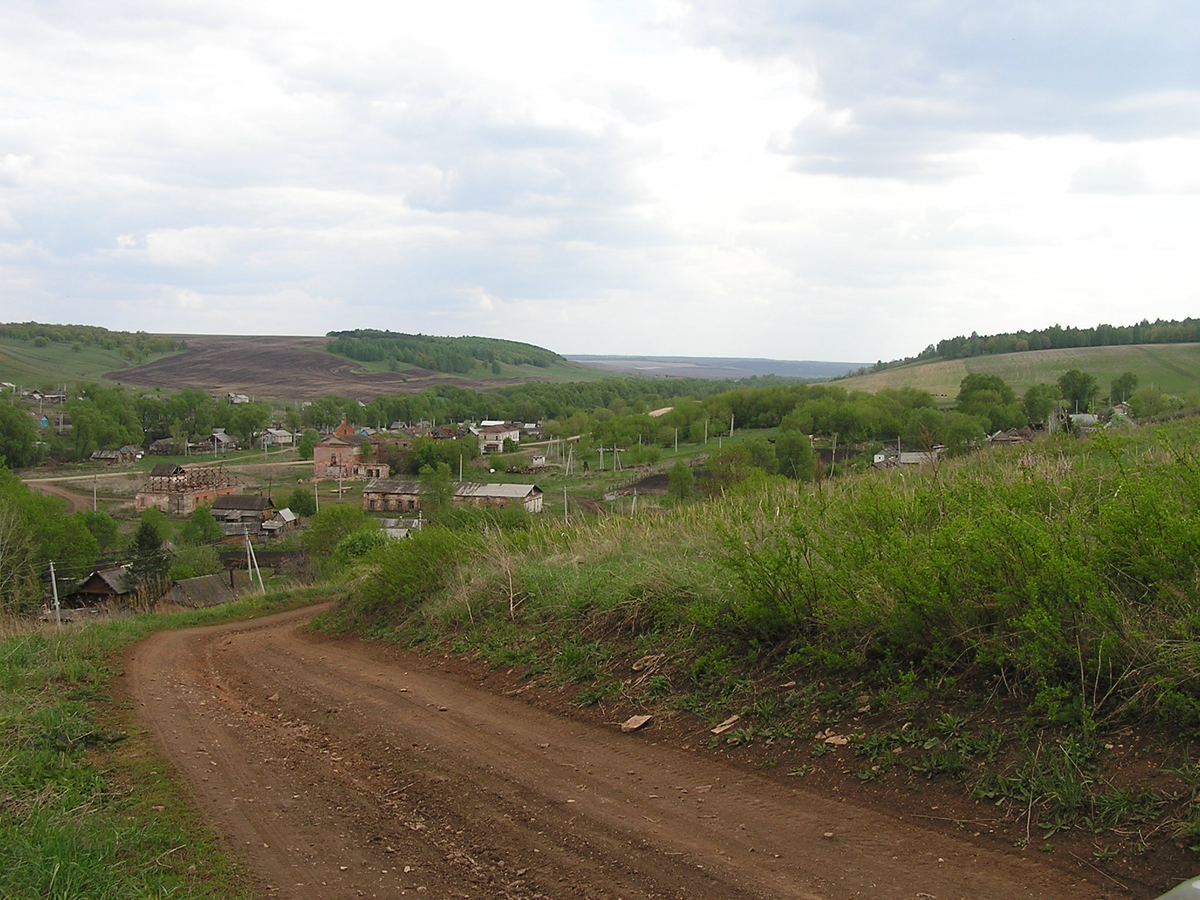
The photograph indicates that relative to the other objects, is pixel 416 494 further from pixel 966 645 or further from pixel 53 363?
pixel 53 363

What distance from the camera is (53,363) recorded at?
6004 inches

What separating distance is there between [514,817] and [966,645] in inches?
108

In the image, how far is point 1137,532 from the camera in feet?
14.8

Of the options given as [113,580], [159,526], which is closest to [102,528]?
[159,526]

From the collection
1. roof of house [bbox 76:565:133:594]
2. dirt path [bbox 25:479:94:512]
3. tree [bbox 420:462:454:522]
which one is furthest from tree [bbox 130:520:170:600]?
tree [bbox 420:462:454:522]

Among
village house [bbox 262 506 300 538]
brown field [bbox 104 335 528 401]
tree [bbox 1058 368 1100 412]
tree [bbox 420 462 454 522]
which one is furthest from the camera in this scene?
brown field [bbox 104 335 528 401]

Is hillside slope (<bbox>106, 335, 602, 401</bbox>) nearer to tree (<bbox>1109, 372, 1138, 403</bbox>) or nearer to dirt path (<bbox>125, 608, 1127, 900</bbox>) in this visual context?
tree (<bbox>1109, 372, 1138, 403</bbox>)

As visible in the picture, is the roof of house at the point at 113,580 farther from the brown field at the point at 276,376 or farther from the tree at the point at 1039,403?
the brown field at the point at 276,376

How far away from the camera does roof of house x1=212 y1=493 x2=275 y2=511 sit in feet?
193

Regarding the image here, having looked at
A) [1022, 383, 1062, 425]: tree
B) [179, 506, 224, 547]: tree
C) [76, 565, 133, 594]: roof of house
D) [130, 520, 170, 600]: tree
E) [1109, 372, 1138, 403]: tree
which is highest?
[1109, 372, 1138, 403]: tree

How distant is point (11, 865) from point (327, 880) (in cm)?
142

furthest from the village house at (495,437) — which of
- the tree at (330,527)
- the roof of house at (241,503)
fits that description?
the tree at (330,527)

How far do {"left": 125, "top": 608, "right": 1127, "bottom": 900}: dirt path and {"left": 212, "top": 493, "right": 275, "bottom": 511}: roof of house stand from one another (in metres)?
55.2

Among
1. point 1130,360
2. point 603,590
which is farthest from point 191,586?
point 1130,360
